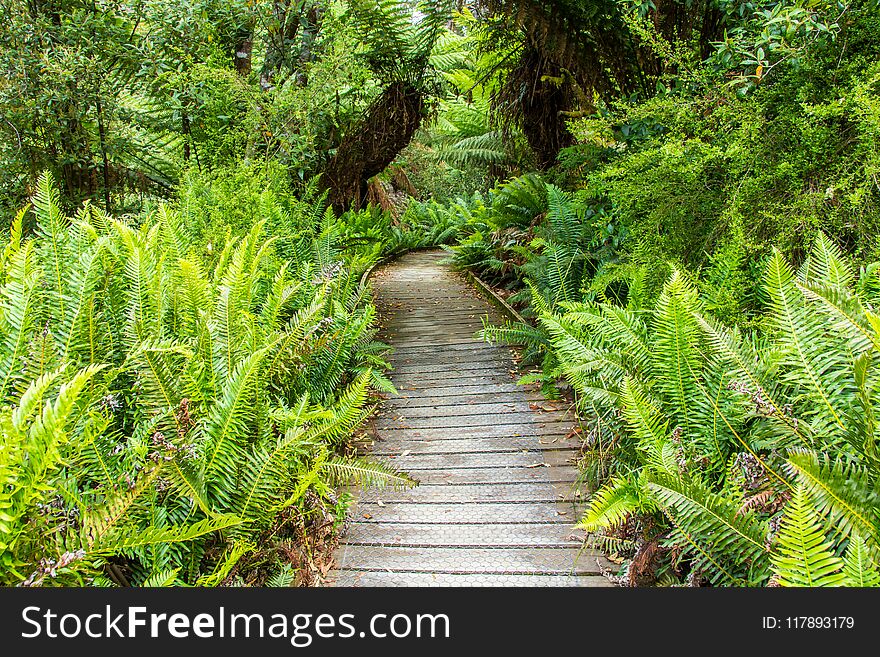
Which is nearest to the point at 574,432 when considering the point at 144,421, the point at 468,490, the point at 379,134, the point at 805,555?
the point at 468,490

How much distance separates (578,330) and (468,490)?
4.25 feet

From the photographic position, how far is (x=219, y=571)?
2402mm

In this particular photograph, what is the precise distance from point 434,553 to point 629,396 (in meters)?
1.33

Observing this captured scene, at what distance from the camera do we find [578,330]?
13.7ft

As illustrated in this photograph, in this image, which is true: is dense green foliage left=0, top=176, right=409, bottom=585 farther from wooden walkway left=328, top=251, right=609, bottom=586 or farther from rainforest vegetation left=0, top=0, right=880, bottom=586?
wooden walkway left=328, top=251, right=609, bottom=586

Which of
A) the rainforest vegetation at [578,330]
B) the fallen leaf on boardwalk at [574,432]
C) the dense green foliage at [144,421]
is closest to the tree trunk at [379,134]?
the rainforest vegetation at [578,330]

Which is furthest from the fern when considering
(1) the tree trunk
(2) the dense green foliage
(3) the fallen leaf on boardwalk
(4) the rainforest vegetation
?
(1) the tree trunk

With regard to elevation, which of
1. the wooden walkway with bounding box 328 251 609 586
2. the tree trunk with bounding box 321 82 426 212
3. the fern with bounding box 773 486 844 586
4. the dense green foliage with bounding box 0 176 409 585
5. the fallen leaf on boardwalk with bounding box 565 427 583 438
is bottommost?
the fallen leaf on boardwalk with bounding box 565 427 583 438

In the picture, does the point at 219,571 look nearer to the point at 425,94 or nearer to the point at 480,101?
the point at 425,94

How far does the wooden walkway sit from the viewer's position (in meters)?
3.08

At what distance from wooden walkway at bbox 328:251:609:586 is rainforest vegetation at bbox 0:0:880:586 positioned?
0.73 feet

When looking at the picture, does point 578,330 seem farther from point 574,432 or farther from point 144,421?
point 144,421

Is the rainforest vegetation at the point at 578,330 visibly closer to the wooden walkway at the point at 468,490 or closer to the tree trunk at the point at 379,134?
the wooden walkway at the point at 468,490

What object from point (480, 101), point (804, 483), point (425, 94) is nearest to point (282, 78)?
point (425, 94)
